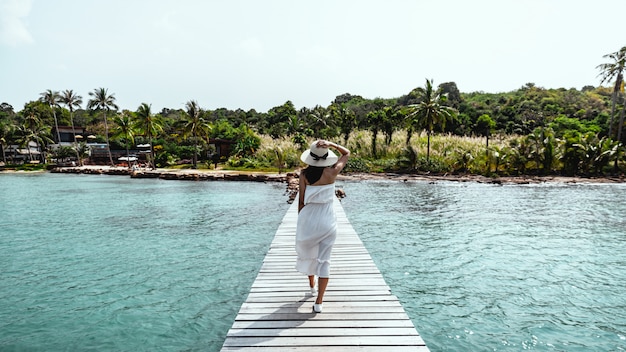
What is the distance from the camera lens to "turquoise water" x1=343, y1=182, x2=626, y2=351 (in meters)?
5.81

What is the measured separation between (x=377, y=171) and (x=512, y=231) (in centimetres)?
2495

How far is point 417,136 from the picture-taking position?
144ft

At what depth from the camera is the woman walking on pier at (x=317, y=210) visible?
13.8 feet

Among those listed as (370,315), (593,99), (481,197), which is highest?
(593,99)

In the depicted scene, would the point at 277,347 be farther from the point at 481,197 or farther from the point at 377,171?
the point at 377,171

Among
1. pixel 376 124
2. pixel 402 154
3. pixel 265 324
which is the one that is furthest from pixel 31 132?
pixel 265 324

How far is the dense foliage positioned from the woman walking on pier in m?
34.3

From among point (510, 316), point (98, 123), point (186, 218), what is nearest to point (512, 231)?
point (510, 316)

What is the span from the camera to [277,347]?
3.83 m

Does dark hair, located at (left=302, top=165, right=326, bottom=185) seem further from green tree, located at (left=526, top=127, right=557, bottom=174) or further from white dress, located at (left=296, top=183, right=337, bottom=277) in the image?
green tree, located at (left=526, top=127, right=557, bottom=174)

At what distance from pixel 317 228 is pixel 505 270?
6.74m

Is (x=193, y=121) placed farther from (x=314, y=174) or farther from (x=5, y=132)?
(x=314, y=174)

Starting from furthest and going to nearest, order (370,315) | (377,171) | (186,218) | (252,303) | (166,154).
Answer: (166,154)
(377,171)
(186,218)
(252,303)
(370,315)

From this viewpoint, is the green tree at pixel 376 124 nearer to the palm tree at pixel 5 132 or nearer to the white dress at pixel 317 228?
the white dress at pixel 317 228
